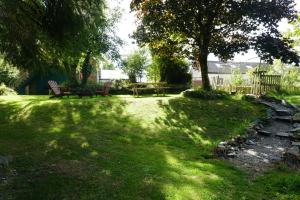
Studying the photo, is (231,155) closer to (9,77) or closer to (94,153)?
(94,153)

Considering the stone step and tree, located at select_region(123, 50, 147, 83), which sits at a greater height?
tree, located at select_region(123, 50, 147, 83)

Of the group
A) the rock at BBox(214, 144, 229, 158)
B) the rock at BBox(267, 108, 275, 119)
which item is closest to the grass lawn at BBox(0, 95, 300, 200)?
the rock at BBox(214, 144, 229, 158)

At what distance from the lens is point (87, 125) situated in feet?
42.3

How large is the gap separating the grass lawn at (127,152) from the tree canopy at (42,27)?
238cm

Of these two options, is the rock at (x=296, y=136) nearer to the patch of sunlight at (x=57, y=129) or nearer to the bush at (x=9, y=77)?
the patch of sunlight at (x=57, y=129)

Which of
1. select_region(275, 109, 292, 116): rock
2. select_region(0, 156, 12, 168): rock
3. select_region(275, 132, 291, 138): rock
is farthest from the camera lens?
select_region(275, 109, 292, 116): rock

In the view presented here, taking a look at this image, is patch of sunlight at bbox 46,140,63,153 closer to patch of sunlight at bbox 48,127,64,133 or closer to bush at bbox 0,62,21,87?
patch of sunlight at bbox 48,127,64,133

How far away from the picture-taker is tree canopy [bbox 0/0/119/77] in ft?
33.9

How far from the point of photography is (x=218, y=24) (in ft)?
63.4

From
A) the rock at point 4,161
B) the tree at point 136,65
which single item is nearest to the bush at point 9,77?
the tree at point 136,65

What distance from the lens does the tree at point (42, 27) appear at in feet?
33.9

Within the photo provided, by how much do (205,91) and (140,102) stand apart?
11.8ft

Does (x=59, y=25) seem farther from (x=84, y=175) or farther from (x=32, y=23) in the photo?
(x=84, y=175)

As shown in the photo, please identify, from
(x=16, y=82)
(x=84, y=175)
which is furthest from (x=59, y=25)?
(x=16, y=82)
